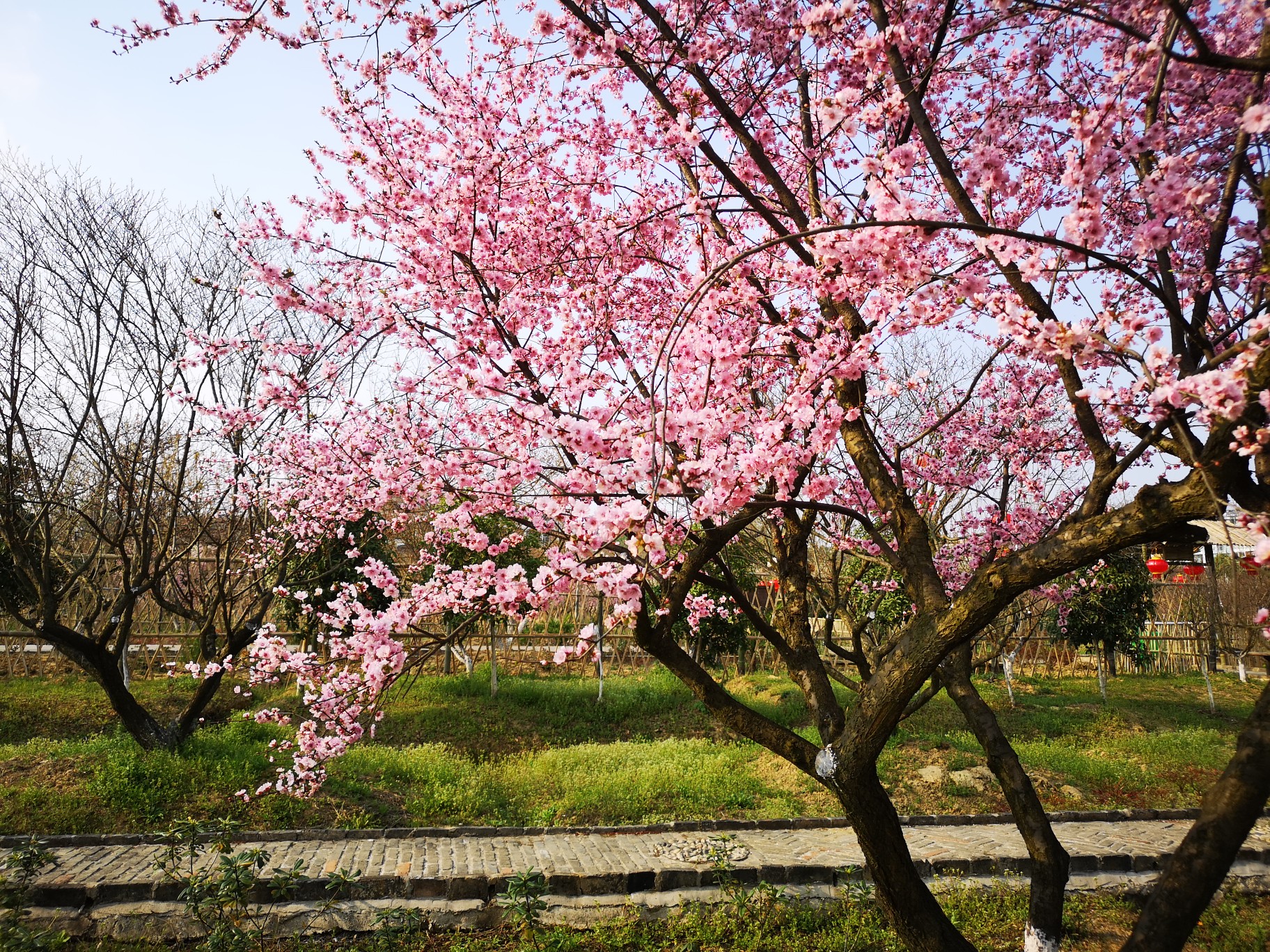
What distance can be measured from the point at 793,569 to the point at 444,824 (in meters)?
4.36

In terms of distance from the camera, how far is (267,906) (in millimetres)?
4641

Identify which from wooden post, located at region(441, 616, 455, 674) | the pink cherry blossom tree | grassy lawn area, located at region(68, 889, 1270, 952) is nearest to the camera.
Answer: the pink cherry blossom tree

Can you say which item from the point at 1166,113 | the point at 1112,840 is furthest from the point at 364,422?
the point at 1112,840

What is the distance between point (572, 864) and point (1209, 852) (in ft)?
13.3

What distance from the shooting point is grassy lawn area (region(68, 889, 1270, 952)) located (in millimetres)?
4297

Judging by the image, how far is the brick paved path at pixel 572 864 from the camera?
4621 mm

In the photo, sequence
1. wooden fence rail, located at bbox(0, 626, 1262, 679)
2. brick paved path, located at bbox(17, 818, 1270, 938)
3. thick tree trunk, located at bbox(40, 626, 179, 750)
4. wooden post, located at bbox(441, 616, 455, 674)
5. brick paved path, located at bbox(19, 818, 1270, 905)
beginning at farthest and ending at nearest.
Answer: wooden fence rail, located at bbox(0, 626, 1262, 679) → wooden post, located at bbox(441, 616, 455, 674) → thick tree trunk, located at bbox(40, 626, 179, 750) → brick paved path, located at bbox(19, 818, 1270, 905) → brick paved path, located at bbox(17, 818, 1270, 938)

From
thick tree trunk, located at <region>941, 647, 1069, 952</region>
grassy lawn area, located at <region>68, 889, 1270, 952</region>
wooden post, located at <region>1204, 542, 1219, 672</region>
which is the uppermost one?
wooden post, located at <region>1204, 542, 1219, 672</region>

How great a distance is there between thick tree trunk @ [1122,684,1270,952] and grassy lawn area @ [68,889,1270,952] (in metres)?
1.95

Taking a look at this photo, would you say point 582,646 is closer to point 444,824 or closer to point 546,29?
point 546,29

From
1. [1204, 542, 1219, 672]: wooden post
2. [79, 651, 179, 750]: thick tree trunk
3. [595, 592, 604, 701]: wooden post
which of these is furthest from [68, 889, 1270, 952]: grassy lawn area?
[1204, 542, 1219, 672]: wooden post

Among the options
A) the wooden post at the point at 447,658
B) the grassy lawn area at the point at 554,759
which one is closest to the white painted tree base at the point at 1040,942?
the grassy lawn area at the point at 554,759

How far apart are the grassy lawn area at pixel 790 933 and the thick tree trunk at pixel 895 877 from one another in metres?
1.08

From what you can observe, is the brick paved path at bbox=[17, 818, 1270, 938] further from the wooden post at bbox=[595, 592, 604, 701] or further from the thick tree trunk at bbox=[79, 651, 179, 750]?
the wooden post at bbox=[595, 592, 604, 701]
